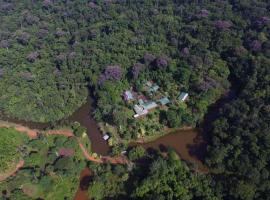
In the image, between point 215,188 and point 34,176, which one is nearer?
point 215,188

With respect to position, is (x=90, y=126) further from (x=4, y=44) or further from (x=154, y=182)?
Result: (x=4, y=44)

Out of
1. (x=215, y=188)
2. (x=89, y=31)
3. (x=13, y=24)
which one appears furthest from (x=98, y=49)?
(x=215, y=188)

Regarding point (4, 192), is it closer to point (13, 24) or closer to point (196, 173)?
point (196, 173)

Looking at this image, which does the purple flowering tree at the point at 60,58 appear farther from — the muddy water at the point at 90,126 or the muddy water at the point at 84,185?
the muddy water at the point at 84,185

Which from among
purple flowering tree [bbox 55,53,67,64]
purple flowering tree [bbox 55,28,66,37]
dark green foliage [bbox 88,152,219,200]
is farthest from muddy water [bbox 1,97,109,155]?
purple flowering tree [bbox 55,28,66,37]

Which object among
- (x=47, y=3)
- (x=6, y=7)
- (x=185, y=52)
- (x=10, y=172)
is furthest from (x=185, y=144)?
(x=6, y=7)

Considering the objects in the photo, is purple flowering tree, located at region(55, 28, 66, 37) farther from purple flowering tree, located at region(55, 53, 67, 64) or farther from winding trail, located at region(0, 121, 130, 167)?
winding trail, located at region(0, 121, 130, 167)
